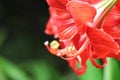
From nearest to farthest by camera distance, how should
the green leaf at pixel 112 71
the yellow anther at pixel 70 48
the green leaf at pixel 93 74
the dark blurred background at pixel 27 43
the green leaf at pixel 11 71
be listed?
1. the yellow anther at pixel 70 48
2. the green leaf at pixel 112 71
3. the green leaf at pixel 93 74
4. the green leaf at pixel 11 71
5. the dark blurred background at pixel 27 43

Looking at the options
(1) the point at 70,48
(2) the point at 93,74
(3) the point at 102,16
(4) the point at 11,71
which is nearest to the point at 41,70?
(4) the point at 11,71

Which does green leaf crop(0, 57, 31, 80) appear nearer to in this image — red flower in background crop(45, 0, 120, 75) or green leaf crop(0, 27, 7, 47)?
green leaf crop(0, 27, 7, 47)

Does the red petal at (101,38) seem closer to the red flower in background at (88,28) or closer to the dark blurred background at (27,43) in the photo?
the red flower in background at (88,28)

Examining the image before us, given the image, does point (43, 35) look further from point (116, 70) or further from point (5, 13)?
point (116, 70)

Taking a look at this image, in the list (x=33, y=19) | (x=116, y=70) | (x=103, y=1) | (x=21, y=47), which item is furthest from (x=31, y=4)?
(x=103, y=1)

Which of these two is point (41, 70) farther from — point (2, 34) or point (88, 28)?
point (88, 28)

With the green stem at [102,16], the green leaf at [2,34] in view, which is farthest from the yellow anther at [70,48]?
the green leaf at [2,34]

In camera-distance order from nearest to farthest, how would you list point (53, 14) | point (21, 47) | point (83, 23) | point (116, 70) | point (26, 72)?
point (83, 23) → point (53, 14) → point (116, 70) → point (26, 72) → point (21, 47)
